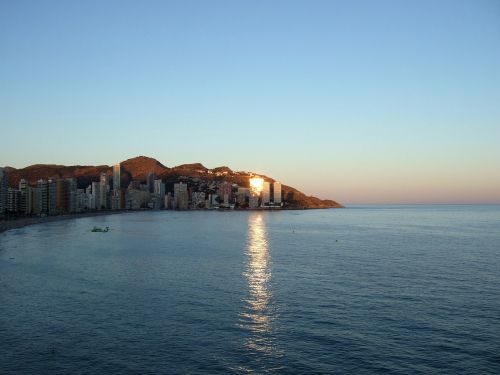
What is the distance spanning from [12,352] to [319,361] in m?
28.7

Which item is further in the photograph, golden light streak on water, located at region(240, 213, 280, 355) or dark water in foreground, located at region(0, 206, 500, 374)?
golden light streak on water, located at region(240, 213, 280, 355)

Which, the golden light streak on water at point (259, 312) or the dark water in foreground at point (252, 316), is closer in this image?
the dark water in foreground at point (252, 316)

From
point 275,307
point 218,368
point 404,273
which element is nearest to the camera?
point 218,368

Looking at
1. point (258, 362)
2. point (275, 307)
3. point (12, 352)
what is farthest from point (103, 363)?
point (275, 307)

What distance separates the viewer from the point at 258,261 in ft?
327

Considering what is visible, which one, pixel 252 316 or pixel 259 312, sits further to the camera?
pixel 259 312

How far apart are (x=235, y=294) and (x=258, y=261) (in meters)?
36.1

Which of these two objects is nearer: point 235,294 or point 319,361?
point 319,361

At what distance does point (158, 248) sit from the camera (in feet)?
422

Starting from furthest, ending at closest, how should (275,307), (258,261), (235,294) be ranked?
1. (258,261)
2. (235,294)
3. (275,307)

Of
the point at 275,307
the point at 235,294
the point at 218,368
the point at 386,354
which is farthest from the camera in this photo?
the point at 235,294

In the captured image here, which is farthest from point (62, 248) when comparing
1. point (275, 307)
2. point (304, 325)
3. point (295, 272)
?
point (304, 325)

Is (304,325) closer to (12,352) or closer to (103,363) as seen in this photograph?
(103,363)

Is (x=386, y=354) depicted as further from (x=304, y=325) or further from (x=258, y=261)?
(x=258, y=261)
